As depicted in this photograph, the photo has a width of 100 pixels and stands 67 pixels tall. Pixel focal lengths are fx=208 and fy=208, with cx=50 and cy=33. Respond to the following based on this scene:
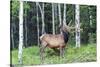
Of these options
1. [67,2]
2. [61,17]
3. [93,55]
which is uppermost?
[67,2]

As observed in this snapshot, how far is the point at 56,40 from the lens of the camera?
2.47m

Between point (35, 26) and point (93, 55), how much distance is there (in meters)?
0.83

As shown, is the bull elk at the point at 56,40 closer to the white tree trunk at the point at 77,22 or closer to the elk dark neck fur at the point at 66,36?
the elk dark neck fur at the point at 66,36

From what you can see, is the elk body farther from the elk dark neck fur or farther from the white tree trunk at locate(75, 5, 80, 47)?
the white tree trunk at locate(75, 5, 80, 47)

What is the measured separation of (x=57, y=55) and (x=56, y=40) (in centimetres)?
18

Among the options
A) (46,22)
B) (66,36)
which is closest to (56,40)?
(66,36)

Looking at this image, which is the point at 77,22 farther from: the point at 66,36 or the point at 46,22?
the point at 46,22

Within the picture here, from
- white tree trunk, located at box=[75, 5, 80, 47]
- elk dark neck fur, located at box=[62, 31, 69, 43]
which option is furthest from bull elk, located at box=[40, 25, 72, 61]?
white tree trunk, located at box=[75, 5, 80, 47]

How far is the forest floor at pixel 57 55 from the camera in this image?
7.58 ft

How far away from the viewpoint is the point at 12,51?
2260 millimetres
